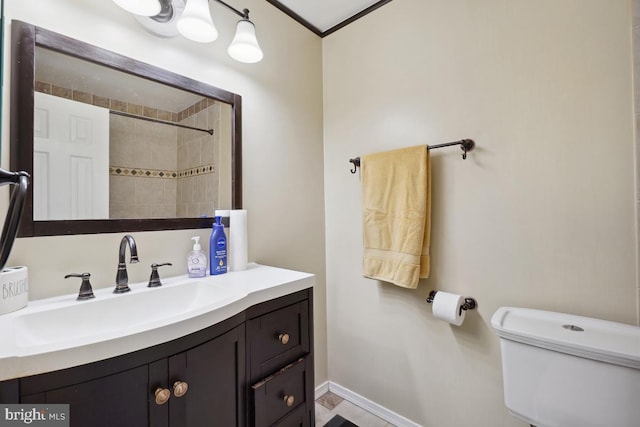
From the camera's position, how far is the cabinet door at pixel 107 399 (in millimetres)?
578

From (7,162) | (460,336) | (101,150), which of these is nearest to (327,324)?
(460,336)

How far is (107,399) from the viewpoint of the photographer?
621 mm

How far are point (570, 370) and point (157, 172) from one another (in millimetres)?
1670

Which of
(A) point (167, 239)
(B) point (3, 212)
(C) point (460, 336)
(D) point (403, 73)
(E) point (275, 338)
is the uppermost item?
(D) point (403, 73)

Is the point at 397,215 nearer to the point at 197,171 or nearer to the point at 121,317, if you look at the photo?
the point at 197,171

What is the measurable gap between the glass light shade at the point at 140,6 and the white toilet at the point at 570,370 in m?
1.70

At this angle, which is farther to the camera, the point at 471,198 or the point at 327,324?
the point at 327,324

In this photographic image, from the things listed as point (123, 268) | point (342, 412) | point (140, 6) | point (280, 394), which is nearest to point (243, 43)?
point (140, 6)

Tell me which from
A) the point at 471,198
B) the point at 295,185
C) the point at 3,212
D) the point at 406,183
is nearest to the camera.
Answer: the point at 3,212

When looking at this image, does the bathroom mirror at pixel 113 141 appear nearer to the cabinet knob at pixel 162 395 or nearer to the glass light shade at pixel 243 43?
the glass light shade at pixel 243 43

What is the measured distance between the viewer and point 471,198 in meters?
1.33

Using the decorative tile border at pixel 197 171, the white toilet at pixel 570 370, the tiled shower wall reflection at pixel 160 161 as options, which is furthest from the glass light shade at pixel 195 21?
the white toilet at pixel 570 370

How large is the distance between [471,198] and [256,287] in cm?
105

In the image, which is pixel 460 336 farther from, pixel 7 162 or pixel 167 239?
pixel 7 162
